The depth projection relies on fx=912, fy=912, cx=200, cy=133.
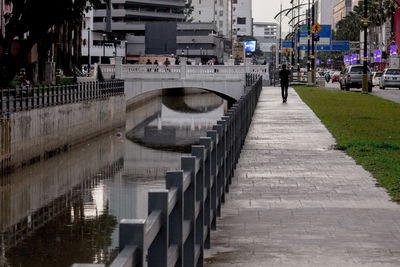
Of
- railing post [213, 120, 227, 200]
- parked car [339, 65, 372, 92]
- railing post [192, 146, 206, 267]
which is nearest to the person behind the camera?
railing post [192, 146, 206, 267]

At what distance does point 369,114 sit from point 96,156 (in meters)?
11.8

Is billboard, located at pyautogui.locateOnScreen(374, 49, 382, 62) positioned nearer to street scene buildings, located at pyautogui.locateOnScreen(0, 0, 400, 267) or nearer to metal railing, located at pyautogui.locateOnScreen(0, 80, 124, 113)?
street scene buildings, located at pyautogui.locateOnScreen(0, 0, 400, 267)

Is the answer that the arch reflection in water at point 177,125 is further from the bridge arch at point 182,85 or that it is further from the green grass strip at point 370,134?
the green grass strip at point 370,134

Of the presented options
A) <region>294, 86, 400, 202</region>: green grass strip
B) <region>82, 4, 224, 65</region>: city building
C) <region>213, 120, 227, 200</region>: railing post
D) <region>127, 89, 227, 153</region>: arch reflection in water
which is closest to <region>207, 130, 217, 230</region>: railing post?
<region>213, 120, 227, 200</region>: railing post

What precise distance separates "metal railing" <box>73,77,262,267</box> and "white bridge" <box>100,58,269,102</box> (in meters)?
53.8

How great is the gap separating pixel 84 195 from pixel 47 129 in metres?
9.90

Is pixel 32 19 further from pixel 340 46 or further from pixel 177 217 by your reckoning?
pixel 340 46

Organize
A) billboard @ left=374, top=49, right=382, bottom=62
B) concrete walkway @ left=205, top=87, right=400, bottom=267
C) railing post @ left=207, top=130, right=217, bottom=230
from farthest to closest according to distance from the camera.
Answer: billboard @ left=374, top=49, right=382, bottom=62 → railing post @ left=207, top=130, right=217, bottom=230 → concrete walkway @ left=205, top=87, right=400, bottom=267

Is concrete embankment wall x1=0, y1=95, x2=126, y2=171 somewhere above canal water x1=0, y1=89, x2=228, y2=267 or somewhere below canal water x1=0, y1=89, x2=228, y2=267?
above

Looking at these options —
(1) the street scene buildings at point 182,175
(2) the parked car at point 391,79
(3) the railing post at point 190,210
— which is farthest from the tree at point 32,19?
(2) the parked car at point 391,79

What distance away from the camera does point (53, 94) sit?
39125 mm

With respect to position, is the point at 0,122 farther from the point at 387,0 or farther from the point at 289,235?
the point at 387,0

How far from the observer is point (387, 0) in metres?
132

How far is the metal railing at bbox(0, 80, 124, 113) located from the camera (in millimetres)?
32062
